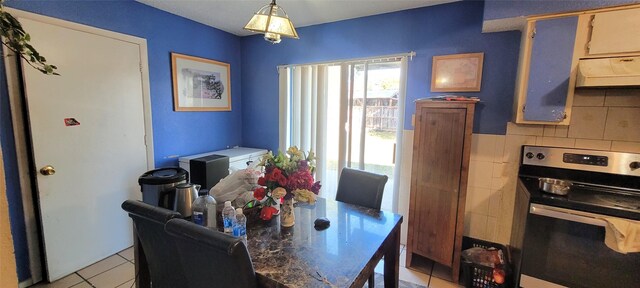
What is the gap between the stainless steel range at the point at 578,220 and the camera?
5.09 feet

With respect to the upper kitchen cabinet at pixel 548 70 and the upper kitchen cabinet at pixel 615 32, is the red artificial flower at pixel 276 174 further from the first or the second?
the upper kitchen cabinet at pixel 615 32

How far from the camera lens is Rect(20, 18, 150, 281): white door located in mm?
2014

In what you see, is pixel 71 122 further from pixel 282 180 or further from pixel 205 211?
pixel 282 180

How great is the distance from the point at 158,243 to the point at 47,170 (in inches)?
57.8

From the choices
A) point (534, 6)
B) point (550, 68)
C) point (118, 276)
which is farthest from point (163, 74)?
point (550, 68)

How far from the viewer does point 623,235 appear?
56.6 inches

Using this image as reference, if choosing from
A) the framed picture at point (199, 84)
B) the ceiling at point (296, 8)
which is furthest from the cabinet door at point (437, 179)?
the framed picture at point (199, 84)

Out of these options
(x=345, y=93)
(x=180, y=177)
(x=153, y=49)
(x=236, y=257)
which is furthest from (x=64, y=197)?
(x=345, y=93)

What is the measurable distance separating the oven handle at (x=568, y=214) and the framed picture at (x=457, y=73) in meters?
1.06

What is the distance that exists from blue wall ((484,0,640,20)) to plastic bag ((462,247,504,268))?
178 centimetres

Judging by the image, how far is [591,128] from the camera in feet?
6.50

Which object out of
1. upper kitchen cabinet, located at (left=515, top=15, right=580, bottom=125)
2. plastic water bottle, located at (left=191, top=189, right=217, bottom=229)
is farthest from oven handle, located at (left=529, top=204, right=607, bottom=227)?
plastic water bottle, located at (left=191, top=189, right=217, bottom=229)

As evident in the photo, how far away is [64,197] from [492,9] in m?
3.47

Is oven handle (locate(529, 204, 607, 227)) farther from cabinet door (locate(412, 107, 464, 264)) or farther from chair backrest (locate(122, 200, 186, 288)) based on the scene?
chair backrest (locate(122, 200, 186, 288))
